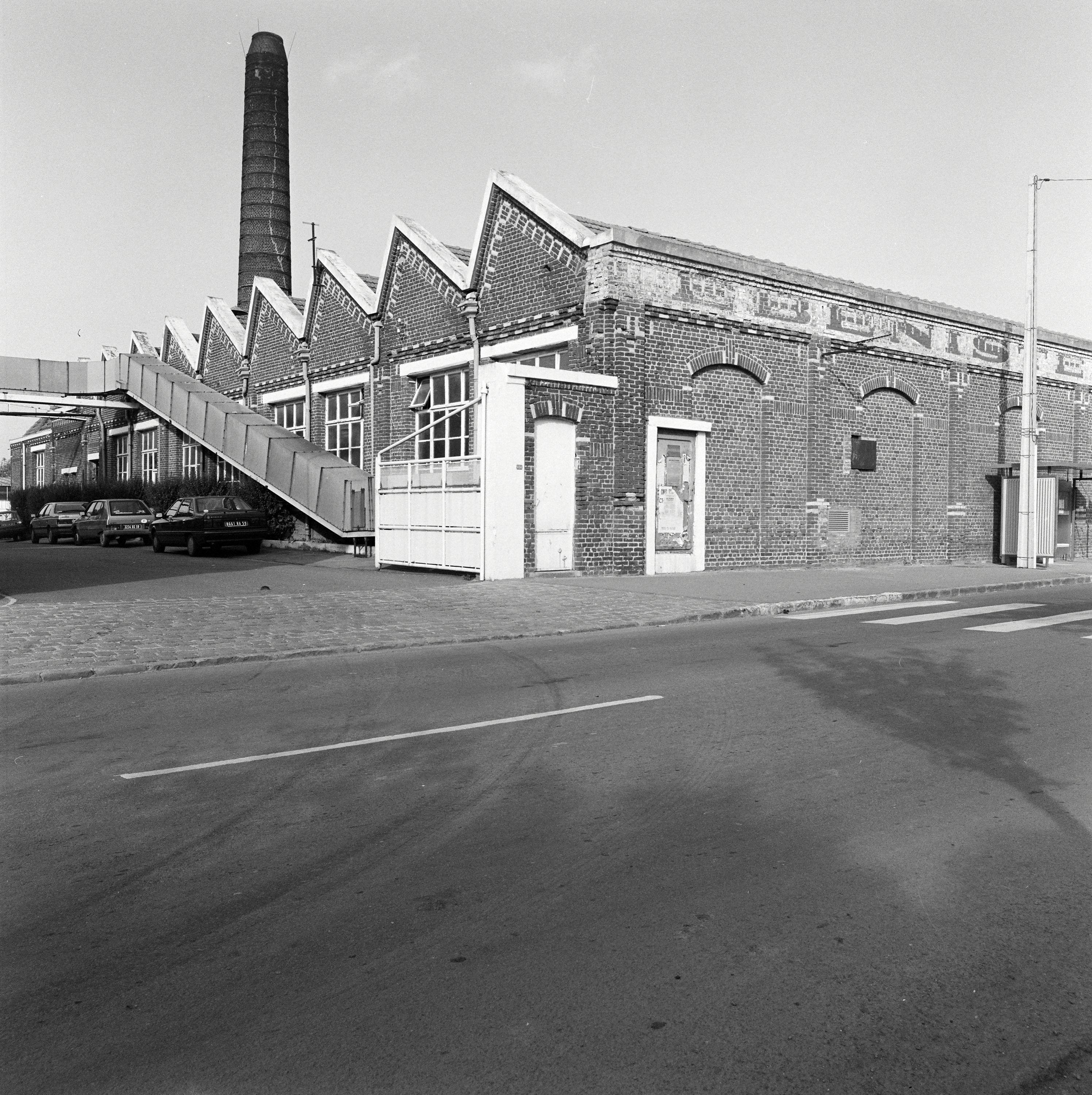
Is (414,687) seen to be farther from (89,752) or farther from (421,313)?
(421,313)

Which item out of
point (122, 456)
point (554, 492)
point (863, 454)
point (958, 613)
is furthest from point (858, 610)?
point (122, 456)

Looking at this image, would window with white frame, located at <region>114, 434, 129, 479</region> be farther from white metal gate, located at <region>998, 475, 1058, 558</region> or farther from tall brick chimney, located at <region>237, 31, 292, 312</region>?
white metal gate, located at <region>998, 475, 1058, 558</region>

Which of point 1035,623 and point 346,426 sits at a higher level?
point 346,426

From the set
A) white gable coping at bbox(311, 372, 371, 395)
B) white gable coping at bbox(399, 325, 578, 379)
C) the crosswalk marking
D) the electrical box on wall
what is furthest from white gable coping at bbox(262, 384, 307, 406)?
the crosswalk marking

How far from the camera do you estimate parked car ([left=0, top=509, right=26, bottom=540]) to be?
43031 millimetres

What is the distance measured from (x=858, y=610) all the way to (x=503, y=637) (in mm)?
5691

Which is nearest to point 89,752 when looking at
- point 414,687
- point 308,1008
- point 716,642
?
point 414,687

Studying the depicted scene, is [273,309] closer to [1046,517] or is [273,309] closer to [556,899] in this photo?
[1046,517]

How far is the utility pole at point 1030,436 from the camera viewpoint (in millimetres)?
23641

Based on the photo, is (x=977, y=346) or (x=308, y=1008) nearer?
(x=308, y=1008)

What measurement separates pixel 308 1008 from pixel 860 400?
23100mm

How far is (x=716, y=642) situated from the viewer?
1115cm

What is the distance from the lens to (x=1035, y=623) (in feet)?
41.4

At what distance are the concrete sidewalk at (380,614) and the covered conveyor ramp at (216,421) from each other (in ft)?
26.8
